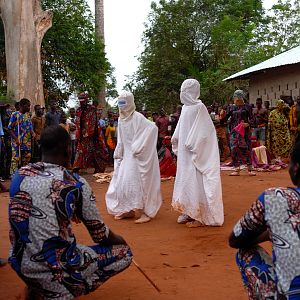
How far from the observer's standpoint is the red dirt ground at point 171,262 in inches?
151

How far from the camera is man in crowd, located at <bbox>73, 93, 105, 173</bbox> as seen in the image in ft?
35.9

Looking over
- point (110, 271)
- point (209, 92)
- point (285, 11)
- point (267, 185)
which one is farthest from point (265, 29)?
point (110, 271)

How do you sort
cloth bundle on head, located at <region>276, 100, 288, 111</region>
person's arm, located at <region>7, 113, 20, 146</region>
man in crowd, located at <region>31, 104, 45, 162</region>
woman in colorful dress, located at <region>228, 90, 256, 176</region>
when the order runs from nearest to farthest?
person's arm, located at <region>7, 113, 20, 146</region> → woman in colorful dress, located at <region>228, 90, 256, 176</region> → man in crowd, located at <region>31, 104, 45, 162</region> → cloth bundle on head, located at <region>276, 100, 288, 111</region>

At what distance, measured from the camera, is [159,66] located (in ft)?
87.2

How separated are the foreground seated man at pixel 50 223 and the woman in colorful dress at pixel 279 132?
35.0 feet

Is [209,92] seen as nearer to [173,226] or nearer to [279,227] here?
[173,226]

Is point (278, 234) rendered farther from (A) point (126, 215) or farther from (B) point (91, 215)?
(A) point (126, 215)

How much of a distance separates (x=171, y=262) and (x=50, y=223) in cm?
205

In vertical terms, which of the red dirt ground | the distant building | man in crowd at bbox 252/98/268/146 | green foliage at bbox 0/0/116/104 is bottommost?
the red dirt ground

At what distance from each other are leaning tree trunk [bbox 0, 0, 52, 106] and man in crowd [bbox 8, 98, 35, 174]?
4953 millimetres

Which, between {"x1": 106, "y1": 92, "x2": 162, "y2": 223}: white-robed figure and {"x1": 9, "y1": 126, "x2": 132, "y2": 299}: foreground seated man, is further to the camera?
{"x1": 106, "y1": 92, "x2": 162, "y2": 223}: white-robed figure

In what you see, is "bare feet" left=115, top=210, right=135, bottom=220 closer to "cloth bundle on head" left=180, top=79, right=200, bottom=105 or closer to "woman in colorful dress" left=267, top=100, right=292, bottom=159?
"cloth bundle on head" left=180, top=79, right=200, bottom=105

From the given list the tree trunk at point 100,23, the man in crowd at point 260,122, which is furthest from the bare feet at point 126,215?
the tree trunk at point 100,23

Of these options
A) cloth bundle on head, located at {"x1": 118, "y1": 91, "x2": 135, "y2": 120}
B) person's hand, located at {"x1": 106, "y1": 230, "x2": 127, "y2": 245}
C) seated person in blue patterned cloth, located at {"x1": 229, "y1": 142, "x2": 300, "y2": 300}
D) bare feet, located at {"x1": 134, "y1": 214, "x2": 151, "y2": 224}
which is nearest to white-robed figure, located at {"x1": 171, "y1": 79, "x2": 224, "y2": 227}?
bare feet, located at {"x1": 134, "y1": 214, "x2": 151, "y2": 224}
